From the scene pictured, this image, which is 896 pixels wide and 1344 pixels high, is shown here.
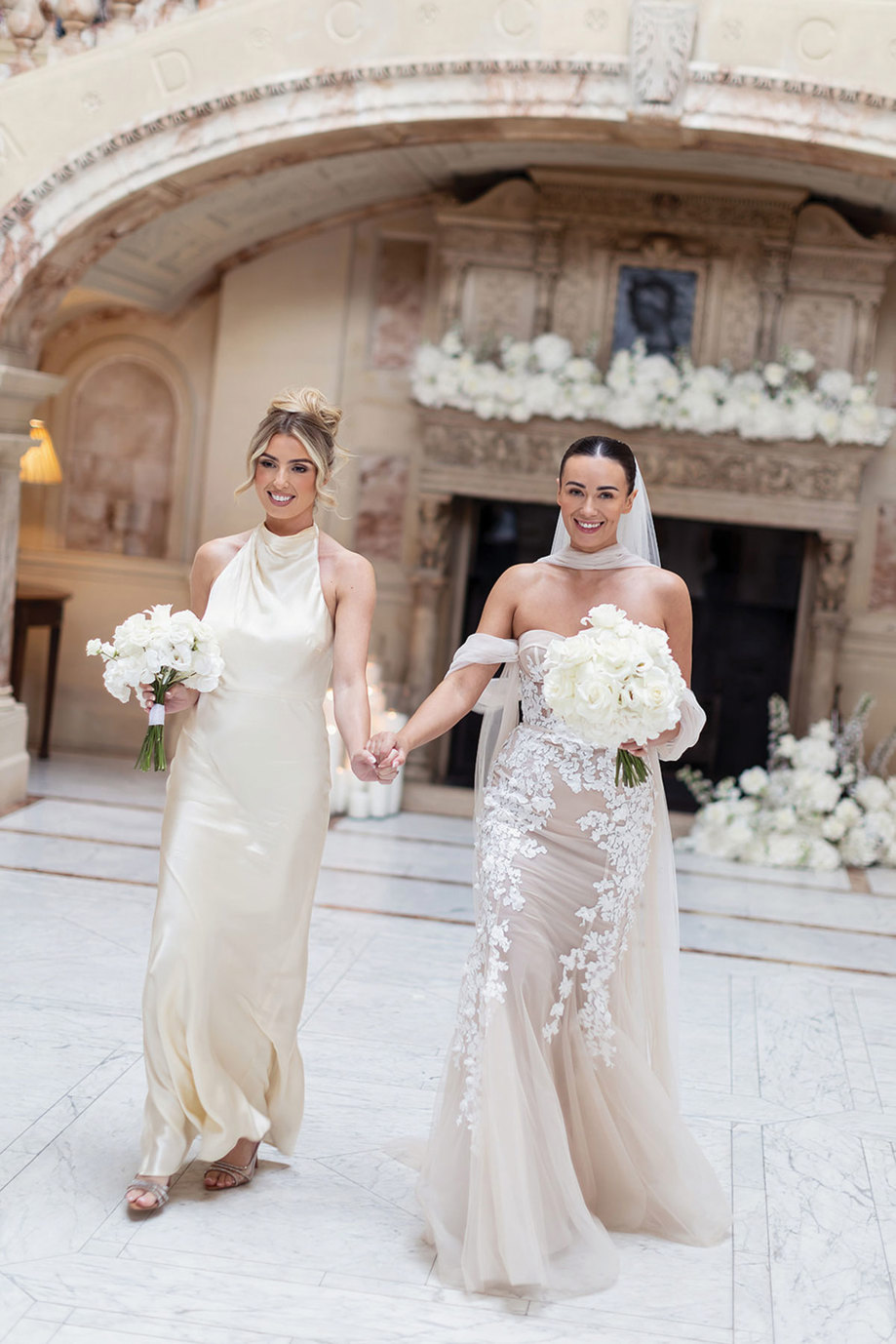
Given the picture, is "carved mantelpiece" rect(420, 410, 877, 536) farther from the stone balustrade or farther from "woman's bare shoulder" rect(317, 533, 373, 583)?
"woman's bare shoulder" rect(317, 533, 373, 583)

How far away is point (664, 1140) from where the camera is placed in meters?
3.42

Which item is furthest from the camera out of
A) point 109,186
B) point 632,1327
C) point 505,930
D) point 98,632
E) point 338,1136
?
point 98,632

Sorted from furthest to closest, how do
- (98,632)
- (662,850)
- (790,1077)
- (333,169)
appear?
(98,632) → (333,169) → (790,1077) → (662,850)

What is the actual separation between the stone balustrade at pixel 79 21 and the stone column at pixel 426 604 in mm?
3282

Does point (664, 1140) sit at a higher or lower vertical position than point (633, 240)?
lower

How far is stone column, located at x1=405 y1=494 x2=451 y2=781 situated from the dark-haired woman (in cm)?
577

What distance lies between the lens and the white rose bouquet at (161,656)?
332cm

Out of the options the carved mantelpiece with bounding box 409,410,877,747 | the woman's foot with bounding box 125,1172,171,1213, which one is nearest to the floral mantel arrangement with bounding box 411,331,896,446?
the carved mantelpiece with bounding box 409,410,877,747

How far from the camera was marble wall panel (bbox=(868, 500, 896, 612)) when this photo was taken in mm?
9336

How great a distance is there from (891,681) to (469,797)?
2.83 meters

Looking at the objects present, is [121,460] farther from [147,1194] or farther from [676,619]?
[147,1194]

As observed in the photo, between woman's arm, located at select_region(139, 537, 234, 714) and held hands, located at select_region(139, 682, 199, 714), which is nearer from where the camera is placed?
held hands, located at select_region(139, 682, 199, 714)

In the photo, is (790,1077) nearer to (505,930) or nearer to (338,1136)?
(338,1136)

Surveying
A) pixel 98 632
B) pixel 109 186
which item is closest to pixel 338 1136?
pixel 109 186
